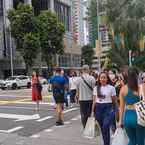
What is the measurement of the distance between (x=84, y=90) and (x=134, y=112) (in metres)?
4.15

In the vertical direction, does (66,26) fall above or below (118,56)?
above

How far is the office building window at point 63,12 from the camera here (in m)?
84.4

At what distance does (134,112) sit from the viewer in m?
6.71

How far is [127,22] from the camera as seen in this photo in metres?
32.7

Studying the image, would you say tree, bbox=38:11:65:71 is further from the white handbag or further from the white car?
the white handbag

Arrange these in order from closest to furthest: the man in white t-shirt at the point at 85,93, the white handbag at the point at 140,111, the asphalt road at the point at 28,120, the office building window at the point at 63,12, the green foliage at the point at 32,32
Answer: the white handbag at the point at 140,111 < the man in white t-shirt at the point at 85,93 < the asphalt road at the point at 28,120 < the green foliage at the point at 32,32 < the office building window at the point at 63,12

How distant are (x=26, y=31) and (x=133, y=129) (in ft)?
163

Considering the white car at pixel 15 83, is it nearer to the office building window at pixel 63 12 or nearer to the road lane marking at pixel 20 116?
the road lane marking at pixel 20 116

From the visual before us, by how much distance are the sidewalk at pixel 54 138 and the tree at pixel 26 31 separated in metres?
42.3

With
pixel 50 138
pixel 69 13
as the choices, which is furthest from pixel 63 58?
pixel 50 138

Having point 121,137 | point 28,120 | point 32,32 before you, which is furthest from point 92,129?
point 32,32

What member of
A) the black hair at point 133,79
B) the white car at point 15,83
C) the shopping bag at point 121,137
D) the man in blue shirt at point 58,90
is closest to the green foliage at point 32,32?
the white car at point 15,83

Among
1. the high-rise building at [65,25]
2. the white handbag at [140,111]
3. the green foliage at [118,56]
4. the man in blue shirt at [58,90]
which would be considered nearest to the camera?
the white handbag at [140,111]

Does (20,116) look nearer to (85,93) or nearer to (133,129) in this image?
(85,93)
